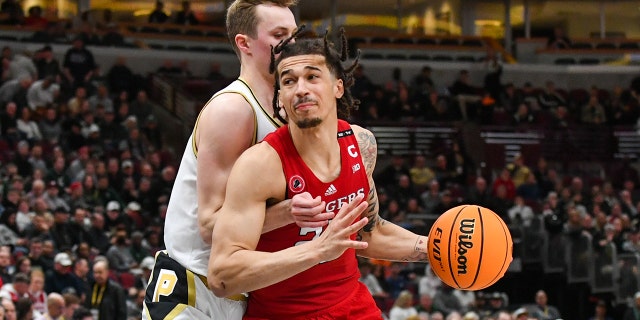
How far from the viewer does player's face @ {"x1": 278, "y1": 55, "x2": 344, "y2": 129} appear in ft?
16.6

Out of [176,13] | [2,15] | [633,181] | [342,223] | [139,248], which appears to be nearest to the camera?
[342,223]

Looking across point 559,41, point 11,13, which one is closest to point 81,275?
point 11,13

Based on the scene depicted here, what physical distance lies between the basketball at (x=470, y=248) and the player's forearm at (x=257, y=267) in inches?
37.2

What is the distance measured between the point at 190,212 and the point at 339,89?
1002 millimetres

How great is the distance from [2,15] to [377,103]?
8.95 meters

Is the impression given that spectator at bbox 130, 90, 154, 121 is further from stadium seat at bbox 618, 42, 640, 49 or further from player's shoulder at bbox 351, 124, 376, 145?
player's shoulder at bbox 351, 124, 376, 145

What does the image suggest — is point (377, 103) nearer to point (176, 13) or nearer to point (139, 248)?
point (176, 13)

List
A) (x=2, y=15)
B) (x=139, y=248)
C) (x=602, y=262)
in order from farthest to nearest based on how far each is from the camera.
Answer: (x=2, y=15), (x=602, y=262), (x=139, y=248)

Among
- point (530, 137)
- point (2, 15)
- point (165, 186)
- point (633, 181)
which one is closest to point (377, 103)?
point (530, 137)

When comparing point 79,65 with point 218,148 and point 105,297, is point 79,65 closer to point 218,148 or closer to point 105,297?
point 105,297

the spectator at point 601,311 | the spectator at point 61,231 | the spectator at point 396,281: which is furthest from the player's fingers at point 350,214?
the spectator at point 601,311

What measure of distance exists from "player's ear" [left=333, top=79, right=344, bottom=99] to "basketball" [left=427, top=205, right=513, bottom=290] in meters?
0.87

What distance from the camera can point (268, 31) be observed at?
5.61 metres

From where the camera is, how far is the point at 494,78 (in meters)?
26.7
